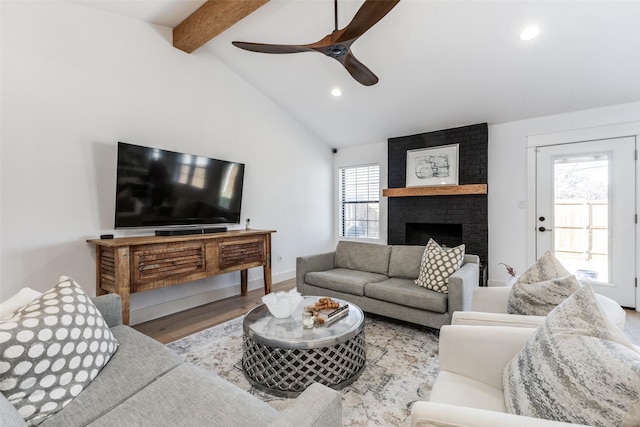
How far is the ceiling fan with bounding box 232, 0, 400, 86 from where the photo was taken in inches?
70.8

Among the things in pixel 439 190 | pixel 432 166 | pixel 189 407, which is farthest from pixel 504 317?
pixel 432 166

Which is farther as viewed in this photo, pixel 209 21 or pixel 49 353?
pixel 209 21

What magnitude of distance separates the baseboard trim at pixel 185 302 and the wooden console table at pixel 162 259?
0.48 meters

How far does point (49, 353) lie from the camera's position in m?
1.14

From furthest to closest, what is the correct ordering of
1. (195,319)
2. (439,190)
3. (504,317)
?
(439,190) → (195,319) → (504,317)

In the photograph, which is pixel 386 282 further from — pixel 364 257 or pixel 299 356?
pixel 299 356

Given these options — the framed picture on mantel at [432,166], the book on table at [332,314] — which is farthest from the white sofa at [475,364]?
the framed picture on mantel at [432,166]

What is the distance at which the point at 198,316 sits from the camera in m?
3.26

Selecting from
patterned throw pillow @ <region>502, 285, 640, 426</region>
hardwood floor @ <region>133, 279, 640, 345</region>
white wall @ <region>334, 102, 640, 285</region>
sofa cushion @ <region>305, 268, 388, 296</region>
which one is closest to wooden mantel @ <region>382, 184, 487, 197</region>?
white wall @ <region>334, 102, 640, 285</region>

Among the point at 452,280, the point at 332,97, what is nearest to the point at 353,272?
the point at 452,280

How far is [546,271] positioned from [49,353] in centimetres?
243

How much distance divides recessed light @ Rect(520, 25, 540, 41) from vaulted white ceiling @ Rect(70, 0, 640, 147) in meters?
0.04

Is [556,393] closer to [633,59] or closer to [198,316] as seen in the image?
[198,316]

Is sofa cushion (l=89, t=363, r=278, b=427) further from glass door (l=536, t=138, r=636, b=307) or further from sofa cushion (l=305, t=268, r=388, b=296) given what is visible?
glass door (l=536, t=138, r=636, b=307)
